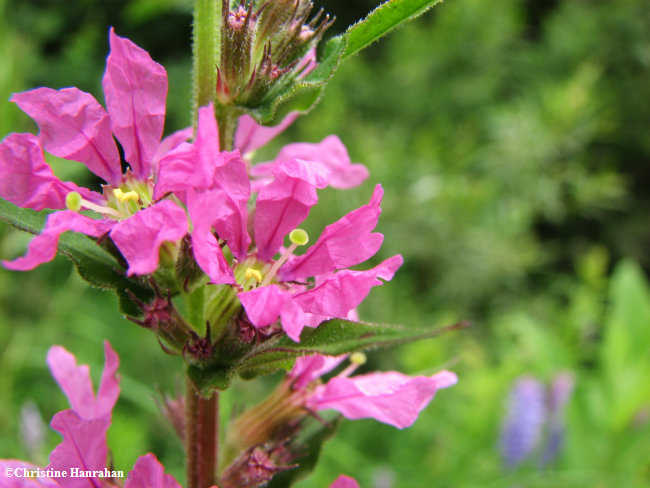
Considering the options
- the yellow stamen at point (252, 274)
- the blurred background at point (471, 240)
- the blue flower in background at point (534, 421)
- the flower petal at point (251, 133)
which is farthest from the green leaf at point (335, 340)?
the blue flower in background at point (534, 421)

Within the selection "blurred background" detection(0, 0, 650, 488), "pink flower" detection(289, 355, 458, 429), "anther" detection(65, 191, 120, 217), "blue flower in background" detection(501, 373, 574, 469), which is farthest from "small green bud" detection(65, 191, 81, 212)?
"blue flower in background" detection(501, 373, 574, 469)

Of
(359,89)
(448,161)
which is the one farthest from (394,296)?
(359,89)

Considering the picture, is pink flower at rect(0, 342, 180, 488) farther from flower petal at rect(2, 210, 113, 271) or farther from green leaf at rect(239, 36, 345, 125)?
green leaf at rect(239, 36, 345, 125)

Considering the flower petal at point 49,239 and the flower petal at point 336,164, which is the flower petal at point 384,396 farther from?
the flower petal at point 49,239

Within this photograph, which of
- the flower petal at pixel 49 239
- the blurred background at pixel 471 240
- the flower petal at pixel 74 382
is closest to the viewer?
the flower petal at pixel 49 239

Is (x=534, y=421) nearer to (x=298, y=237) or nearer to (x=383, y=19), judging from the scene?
(x=298, y=237)

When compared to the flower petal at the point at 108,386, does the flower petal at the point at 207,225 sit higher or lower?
higher

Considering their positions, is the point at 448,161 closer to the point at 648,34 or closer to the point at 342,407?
the point at 648,34
